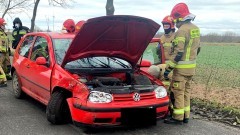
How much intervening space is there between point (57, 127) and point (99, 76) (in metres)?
1.08

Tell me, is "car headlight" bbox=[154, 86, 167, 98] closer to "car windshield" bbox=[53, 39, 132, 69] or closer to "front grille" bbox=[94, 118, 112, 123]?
"front grille" bbox=[94, 118, 112, 123]

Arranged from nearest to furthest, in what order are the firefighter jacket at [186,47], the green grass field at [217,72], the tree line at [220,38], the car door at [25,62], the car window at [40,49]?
1. the firefighter jacket at [186,47]
2. the car window at [40,49]
3. the car door at [25,62]
4. the green grass field at [217,72]
5. the tree line at [220,38]

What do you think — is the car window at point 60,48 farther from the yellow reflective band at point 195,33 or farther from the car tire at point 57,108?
the yellow reflective band at point 195,33

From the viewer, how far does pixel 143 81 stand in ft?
17.7

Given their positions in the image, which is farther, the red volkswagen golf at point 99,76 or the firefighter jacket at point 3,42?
the firefighter jacket at point 3,42

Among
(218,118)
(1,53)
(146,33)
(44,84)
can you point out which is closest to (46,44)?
(44,84)

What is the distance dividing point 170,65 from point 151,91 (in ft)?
2.68

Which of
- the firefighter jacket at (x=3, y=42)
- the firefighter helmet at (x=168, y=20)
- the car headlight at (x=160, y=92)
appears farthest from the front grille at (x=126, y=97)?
the firefighter jacket at (x=3, y=42)

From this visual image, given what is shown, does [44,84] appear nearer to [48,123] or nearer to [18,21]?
[48,123]

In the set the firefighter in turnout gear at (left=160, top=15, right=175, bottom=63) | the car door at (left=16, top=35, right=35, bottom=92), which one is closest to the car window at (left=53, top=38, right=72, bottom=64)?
the car door at (left=16, top=35, right=35, bottom=92)

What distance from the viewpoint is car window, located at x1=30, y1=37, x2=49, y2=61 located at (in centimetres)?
614

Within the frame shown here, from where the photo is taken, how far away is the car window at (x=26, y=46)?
7004 millimetres

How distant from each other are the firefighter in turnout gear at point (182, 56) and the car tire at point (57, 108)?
179 cm

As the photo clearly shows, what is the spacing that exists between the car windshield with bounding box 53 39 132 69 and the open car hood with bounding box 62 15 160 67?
0.68ft
